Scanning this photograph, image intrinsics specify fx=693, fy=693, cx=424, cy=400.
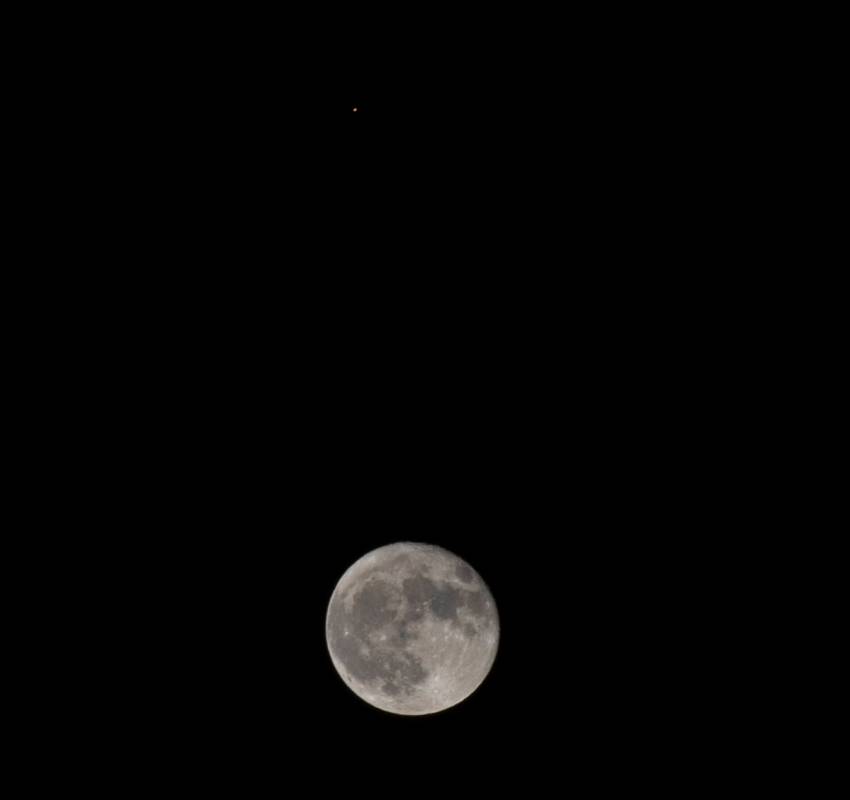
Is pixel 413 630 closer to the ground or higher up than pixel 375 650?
higher up

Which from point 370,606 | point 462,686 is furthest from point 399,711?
point 370,606

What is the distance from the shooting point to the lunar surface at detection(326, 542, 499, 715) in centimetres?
600

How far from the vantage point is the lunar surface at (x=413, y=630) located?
600 cm

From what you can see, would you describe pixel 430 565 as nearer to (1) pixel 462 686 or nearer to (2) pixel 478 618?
(2) pixel 478 618

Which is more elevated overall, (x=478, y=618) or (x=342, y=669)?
(x=478, y=618)

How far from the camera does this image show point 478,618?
20.8 ft

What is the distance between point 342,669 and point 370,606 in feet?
2.64

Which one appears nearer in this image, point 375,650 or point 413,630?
point 413,630

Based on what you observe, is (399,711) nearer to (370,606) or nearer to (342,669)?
(342,669)

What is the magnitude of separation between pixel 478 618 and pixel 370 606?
1.01 metres

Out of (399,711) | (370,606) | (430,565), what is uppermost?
(430,565)

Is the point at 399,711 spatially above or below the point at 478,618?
below

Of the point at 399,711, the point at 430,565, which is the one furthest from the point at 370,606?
the point at 399,711

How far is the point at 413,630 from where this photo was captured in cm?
596
